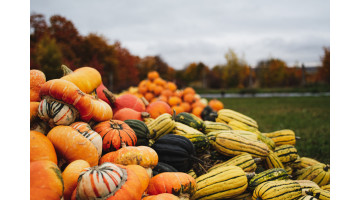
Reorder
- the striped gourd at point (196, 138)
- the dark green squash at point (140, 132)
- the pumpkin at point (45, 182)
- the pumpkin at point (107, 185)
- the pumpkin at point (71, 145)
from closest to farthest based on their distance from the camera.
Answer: the pumpkin at point (45, 182) < the pumpkin at point (107, 185) < the pumpkin at point (71, 145) < the dark green squash at point (140, 132) < the striped gourd at point (196, 138)

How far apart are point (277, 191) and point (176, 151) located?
937 millimetres

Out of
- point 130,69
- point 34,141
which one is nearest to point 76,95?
point 34,141

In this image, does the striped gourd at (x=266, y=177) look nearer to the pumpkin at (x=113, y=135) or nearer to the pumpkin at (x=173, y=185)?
the pumpkin at (x=173, y=185)

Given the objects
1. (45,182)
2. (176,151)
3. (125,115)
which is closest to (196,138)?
(176,151)

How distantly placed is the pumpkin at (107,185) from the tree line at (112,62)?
1.35m

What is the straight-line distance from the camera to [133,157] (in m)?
2.08

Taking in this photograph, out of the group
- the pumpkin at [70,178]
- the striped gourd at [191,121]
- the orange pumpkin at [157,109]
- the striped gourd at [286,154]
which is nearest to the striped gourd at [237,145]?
the striped gourd at [286,154]

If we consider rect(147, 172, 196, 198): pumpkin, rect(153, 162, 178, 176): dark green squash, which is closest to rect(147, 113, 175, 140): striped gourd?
rect(153, 162, 178, 176): dark green squash

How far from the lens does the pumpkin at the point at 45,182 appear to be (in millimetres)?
1329

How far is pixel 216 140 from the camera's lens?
299 cm

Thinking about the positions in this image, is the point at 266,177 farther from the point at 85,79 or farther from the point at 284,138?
the point at 85,79

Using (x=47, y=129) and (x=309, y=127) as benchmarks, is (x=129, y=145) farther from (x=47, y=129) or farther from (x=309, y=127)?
(x=309, y=127)

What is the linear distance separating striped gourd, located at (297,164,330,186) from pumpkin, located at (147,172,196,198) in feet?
5.10

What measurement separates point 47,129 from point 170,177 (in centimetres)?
102
